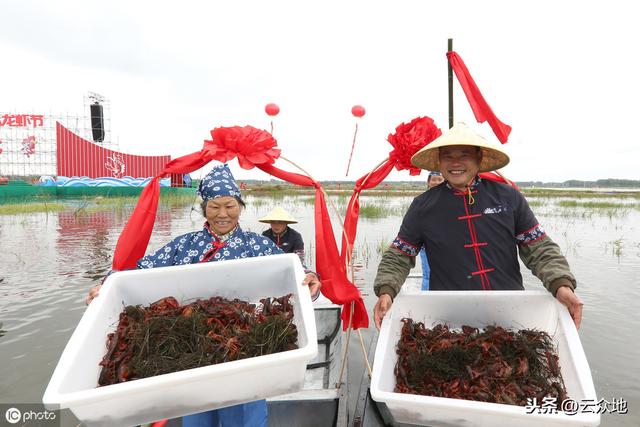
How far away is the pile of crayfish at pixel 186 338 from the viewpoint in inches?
62.7

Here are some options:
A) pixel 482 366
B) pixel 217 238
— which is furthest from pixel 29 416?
pixel 482 366

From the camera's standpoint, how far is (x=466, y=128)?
2.23 metres

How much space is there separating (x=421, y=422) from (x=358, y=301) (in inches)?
48.7

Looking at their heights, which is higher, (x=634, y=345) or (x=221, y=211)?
(x=221, y=211)

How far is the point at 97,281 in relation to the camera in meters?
7.26

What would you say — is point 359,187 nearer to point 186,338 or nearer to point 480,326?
point 480,326

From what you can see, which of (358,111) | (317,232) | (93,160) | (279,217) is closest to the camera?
(317,232)

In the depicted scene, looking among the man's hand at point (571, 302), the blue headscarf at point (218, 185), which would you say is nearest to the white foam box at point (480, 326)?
the man's hand at point (571, 302)

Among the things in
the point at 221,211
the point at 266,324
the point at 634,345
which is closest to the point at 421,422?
the point at 266,324

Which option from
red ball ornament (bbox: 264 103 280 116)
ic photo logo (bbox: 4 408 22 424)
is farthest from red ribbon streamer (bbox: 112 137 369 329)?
ic photo logo (bbox: 4 408 22 424)

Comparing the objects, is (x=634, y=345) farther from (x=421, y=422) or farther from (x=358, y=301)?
(x=421, y=422)

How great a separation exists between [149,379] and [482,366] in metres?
1.46

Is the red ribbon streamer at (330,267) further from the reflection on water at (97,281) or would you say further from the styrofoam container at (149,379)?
the reflection on water at (97,281)

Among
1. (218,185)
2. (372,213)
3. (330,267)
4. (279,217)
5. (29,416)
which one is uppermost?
(218,185)
